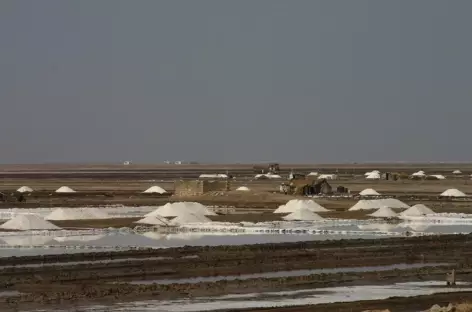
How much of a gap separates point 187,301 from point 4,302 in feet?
10.4

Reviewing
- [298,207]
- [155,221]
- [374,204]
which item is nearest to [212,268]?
[155,221]

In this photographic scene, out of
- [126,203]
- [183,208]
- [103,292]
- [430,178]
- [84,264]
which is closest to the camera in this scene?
[103,292]

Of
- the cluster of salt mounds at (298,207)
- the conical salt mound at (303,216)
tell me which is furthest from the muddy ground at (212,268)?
the cluster of salt mounds at (298,207)

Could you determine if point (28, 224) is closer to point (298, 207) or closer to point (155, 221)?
point (155, 221)

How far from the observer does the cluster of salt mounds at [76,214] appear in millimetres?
44156

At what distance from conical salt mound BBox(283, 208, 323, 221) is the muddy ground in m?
11.4

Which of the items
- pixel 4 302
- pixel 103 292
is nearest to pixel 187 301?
pixel 103 292

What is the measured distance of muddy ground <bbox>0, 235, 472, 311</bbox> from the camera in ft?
65.9

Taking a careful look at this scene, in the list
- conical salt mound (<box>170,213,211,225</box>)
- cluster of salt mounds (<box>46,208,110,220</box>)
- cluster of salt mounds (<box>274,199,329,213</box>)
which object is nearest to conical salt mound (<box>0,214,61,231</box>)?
conical salt mound (<box>170,213,211,225</box>)

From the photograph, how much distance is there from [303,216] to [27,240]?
1475 cm

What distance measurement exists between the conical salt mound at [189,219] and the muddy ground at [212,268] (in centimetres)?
1042

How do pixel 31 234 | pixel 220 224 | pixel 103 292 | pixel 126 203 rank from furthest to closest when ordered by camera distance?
pixel 126 203 → pixel 220 224 → pixel 31 234 → pixel 103 292

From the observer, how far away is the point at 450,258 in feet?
88.9

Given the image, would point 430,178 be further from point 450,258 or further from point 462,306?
point 462,306
